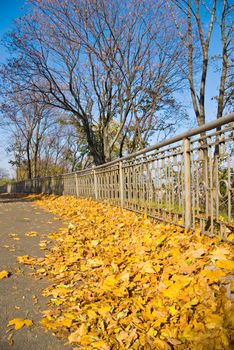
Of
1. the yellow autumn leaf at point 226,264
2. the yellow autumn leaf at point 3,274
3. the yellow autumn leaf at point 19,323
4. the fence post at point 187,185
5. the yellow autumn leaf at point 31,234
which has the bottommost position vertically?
the yellow autumn leaf at point 19,323

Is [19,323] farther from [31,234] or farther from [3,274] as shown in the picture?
[31,234]

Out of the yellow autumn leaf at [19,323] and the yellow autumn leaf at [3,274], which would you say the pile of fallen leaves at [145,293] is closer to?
the yellow autumn leaf at [19,323]

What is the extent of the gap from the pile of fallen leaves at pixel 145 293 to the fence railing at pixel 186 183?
0.28 m

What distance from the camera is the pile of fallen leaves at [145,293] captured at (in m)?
1.67

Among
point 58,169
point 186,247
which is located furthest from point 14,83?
point 58,169

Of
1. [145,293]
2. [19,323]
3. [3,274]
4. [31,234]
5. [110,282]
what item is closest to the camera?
[19,323]

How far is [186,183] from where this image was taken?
3236 mm

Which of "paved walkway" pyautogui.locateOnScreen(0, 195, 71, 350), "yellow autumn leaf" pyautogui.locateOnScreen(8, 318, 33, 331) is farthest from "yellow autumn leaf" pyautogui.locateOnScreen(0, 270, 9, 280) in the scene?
"yellow autumn leaf" pyautogui.locateOnScreen(8, 318, 33, 331)

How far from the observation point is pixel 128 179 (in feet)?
18.9

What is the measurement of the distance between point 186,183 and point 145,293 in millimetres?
1489

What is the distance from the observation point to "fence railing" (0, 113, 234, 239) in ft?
8.64

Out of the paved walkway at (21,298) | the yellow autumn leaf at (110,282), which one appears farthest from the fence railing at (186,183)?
the paved walkway at (21,298)

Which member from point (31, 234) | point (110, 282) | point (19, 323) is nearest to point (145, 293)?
point (110, 282)

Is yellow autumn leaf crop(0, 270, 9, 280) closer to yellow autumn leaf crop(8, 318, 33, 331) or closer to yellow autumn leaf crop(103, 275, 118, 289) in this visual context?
yellow autumn leaf crop(8, 318, 33, 331)
